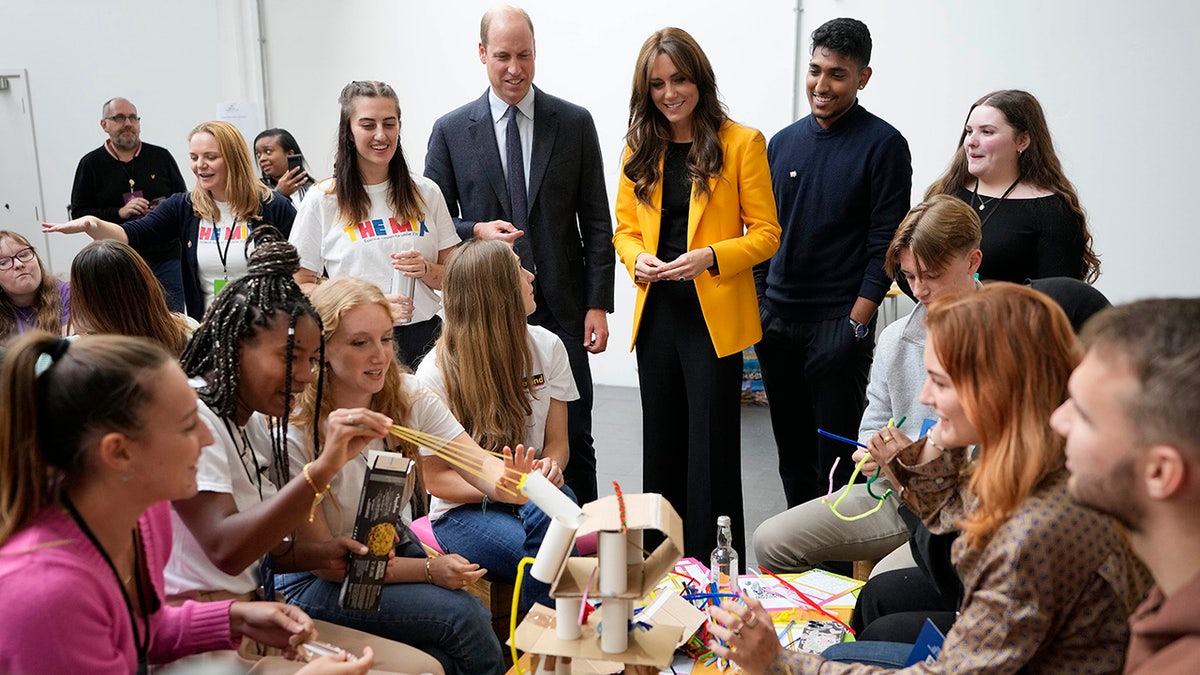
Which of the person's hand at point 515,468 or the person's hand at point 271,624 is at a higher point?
the person's hand at point 515,468

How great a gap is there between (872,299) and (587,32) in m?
3.46

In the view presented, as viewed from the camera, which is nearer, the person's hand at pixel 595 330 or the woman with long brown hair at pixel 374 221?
the woman with long brown hair at pixel 374 221

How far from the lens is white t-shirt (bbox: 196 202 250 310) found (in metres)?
3.75

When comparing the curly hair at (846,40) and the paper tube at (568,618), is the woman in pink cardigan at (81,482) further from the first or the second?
the curly hair at (846,40)

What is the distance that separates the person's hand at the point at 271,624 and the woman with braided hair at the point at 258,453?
106 millimetres

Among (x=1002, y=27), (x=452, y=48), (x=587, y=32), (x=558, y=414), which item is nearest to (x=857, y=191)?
(x=558, y=414)

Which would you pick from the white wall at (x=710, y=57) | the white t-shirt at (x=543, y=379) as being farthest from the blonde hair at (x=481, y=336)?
the white wall at (x=710, y=57)

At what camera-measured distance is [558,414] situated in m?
2.96

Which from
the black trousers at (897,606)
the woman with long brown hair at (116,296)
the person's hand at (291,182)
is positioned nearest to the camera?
the black trousers at (897,606)

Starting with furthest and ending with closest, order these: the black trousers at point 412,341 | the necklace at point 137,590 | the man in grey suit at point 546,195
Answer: the man in grey suit at point 546,195
the black trousers at point 412,341
the necklace at point 137,590

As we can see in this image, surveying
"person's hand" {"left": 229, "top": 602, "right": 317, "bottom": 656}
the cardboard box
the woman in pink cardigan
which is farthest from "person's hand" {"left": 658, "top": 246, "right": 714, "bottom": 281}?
the woman in pink cardigan

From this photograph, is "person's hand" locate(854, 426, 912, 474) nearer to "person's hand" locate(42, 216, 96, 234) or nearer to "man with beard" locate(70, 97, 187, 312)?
"person's hand" locate(42, 216, 96, 234)

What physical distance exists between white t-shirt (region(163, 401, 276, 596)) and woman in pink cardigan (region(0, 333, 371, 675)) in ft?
1.08

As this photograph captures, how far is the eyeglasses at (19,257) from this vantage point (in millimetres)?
3389
